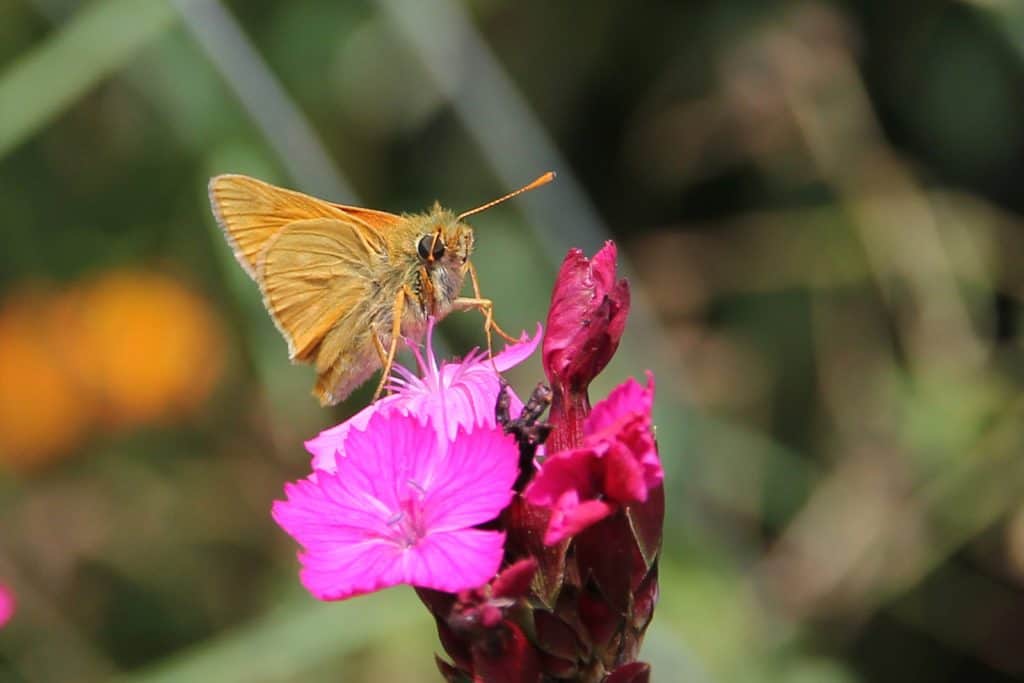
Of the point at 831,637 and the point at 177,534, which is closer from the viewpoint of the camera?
the point at 831,637

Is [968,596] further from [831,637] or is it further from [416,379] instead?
[416,379]

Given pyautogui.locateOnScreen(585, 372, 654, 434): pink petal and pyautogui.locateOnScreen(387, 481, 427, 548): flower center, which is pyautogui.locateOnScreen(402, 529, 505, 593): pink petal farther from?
pyautogui.locateOnScreen(585, 372, 654, 434): pink petal

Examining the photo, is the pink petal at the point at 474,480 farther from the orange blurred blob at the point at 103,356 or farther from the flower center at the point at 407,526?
the orange blurred blob at the point at 103,356

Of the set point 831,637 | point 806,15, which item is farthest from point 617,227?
point 831,637

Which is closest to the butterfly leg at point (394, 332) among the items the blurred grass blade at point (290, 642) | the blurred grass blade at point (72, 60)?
the blurred grass blade at point (290, 642)

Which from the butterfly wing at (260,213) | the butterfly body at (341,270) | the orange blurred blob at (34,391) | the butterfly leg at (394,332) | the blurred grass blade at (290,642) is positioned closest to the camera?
the butterfly leg at (394,332)
